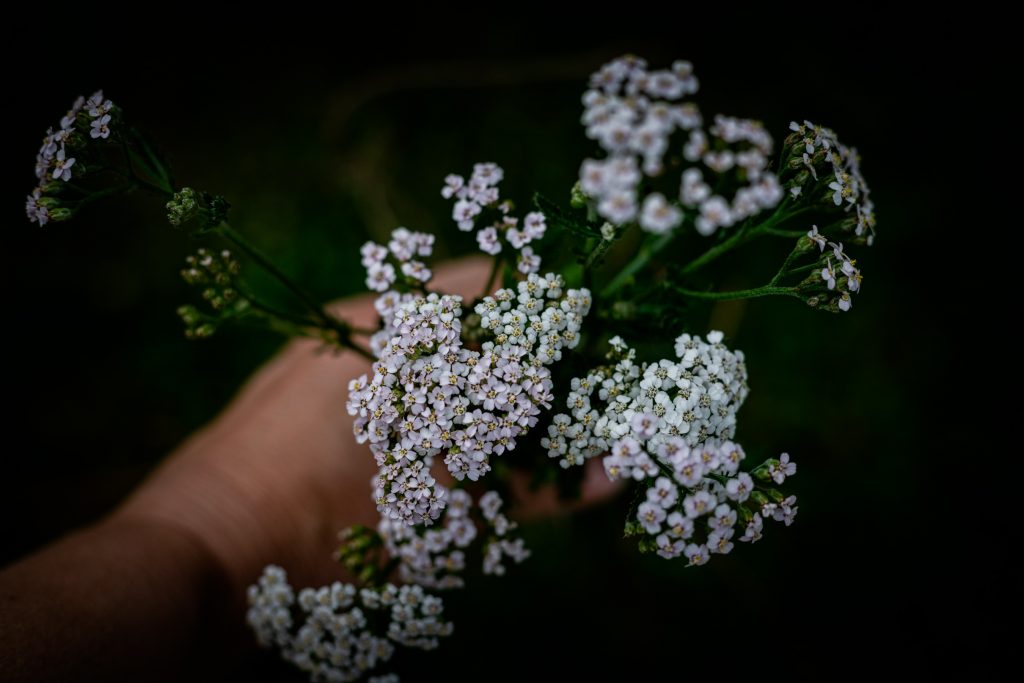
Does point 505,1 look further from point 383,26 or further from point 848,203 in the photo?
point 848,203

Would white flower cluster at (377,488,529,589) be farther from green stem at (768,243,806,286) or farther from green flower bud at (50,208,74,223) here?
green flower bud at (50,208,74,223)

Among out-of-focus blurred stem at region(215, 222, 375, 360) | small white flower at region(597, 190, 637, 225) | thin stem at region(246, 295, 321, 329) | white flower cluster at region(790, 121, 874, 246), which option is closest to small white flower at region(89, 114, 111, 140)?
out-of-focus blurred stem at region(215, 222, 375, 360)

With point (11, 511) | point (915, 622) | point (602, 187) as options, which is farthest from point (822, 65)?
point (11, 511)

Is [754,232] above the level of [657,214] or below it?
below

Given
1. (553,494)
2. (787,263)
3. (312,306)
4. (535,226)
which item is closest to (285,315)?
(312,306)

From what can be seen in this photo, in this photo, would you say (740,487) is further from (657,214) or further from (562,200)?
(562,200)

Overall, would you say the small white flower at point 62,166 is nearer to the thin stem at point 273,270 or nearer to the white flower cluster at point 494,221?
the thin stem at point 273,270
